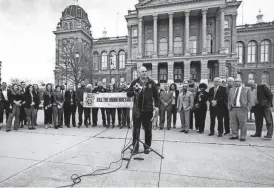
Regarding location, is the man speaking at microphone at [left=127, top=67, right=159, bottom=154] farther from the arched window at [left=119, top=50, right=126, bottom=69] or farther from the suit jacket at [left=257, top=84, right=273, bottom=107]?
the arched window at [left=119, top=50, right=126, bottom=69]

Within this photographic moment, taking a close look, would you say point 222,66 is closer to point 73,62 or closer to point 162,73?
point 162,73

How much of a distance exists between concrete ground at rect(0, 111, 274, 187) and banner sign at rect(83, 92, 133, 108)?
2.50 m

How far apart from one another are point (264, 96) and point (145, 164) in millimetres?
5397

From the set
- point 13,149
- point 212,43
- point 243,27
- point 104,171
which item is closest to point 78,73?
point 13,149

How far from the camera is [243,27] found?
42719 mm

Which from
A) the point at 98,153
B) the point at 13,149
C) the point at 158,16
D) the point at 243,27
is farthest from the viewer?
the point at 243,27

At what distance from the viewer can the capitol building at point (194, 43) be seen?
33938 mm

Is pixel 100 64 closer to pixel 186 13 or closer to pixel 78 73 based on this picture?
pixel 78 73

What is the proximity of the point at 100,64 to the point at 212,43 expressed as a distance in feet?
108

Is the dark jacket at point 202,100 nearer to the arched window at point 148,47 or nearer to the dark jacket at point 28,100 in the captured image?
the dark jacket at point 28,100

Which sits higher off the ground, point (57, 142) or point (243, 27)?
point (243, 27)

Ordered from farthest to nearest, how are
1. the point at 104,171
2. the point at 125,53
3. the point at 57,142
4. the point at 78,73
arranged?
the point at 125,53 → the point at 78,73 → the point at 57,142 → the point at 104,171

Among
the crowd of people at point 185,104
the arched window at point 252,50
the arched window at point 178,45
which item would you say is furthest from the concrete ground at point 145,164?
the arched window at point 252,50

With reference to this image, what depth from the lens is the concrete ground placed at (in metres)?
2.70
